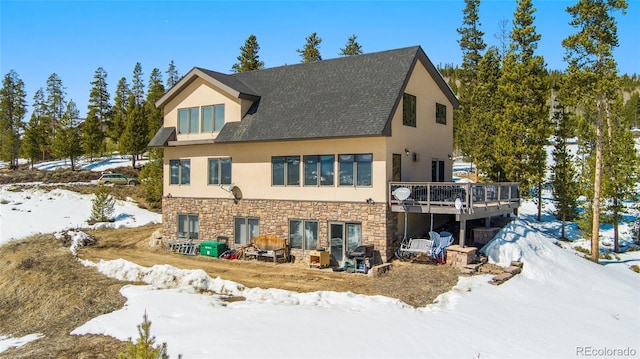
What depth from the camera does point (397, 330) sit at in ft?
31.4

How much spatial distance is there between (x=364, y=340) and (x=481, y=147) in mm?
23876

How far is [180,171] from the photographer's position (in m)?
21.5

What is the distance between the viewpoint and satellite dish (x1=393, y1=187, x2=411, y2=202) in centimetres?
1530

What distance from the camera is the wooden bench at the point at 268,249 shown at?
17.8 m

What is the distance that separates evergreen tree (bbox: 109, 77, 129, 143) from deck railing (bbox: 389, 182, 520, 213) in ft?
152

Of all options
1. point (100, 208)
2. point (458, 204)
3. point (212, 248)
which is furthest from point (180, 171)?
point (458, 204)

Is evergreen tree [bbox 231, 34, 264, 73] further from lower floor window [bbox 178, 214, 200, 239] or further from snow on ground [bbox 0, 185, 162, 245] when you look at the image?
lower floor window [bbox 178, 214, 200, 239]

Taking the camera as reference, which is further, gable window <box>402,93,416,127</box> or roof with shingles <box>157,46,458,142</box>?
gable window <box>402,93,416,127</box>

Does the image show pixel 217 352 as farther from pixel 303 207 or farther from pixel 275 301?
pixel 303 207

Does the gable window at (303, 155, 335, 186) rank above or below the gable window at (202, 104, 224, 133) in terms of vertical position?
below

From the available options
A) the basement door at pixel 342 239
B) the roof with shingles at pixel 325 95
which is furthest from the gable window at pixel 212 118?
the basement door at pixel 342 239

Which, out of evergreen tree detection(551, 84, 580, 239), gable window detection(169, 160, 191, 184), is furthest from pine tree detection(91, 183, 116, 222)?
evergreen tree detection(551, 84, 580, 239)

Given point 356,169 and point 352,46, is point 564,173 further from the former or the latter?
point 352,46

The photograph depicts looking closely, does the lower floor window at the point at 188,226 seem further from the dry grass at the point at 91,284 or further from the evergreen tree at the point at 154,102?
the evergreen tree at the point at 154,102
